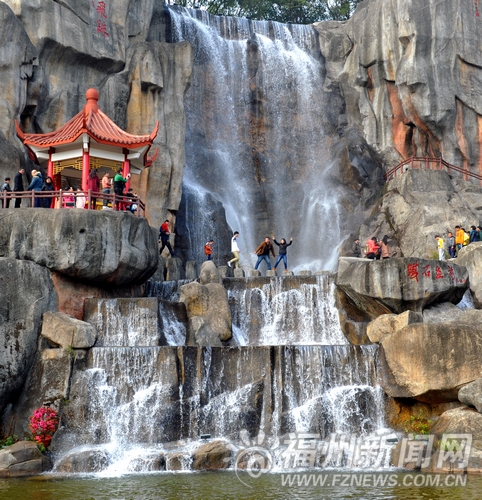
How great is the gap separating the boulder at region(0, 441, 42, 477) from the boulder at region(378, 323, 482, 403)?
765 centimetres

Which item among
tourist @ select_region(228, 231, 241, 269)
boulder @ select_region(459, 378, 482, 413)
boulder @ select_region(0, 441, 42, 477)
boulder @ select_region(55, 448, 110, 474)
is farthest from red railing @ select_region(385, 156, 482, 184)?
boulder @ select_region(0, 441, 42, 477)

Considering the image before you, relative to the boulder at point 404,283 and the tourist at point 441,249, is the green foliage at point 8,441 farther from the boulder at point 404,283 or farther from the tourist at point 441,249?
the tourist at point 441,249

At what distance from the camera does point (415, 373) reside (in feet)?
55.8

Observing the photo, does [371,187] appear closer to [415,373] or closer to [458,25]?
[458,25]

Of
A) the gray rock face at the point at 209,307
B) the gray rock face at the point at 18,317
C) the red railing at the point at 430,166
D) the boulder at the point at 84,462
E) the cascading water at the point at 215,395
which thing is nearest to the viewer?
the boulder at the point at 84,462

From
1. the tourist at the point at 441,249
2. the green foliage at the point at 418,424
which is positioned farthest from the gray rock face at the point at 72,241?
the tourist at the point at 441,249

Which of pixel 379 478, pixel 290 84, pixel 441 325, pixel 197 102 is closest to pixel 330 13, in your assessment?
pixel 290 84

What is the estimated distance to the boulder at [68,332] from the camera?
1803 centimetres

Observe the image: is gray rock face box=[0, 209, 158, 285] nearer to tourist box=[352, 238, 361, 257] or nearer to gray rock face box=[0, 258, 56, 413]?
gray rock face box=[0, 258, 56, 413]

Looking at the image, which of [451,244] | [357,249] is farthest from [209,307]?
[357,249]

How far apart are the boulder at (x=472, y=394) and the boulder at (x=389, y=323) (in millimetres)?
2569

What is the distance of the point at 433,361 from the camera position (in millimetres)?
16859

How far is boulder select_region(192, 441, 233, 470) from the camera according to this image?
1522 cm

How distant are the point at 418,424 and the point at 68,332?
8.15 meters
